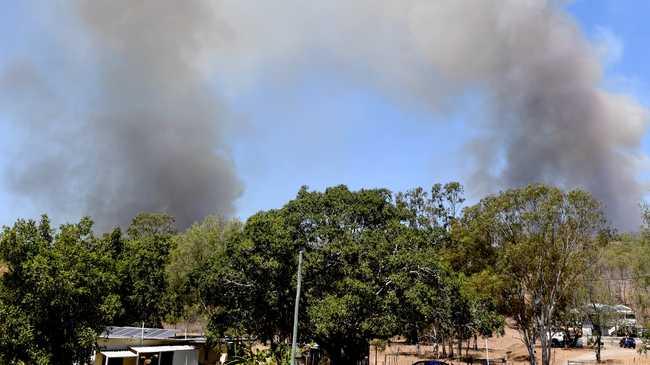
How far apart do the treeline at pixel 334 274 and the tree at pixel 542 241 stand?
0.09 m

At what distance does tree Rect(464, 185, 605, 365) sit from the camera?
126ft

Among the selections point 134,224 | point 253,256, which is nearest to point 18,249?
point 253,256

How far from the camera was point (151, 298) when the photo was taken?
44.6m

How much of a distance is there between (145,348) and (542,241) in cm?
2857

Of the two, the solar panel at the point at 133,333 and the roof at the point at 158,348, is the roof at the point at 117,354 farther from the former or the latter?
the solar panel at the point at 133,333

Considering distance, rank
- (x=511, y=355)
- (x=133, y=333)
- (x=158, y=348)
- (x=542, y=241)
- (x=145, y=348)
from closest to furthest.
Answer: (x=145, y=348) → (x=133, y=333) → (x=158, y=348) → (x=542, y=241) → (x=511, y=355)

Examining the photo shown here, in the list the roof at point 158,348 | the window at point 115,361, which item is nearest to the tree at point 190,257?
the roof at point 158,348

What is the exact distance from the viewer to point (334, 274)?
113 ft

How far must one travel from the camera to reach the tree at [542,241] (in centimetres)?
3841

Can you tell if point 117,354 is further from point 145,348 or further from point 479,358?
point 479,358

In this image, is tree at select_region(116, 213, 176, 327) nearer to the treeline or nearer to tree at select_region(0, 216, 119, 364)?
the treeline

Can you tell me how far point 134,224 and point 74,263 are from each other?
46.6m

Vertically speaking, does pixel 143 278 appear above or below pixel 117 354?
above

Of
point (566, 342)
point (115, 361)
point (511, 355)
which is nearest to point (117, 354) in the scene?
point (115, 361)
